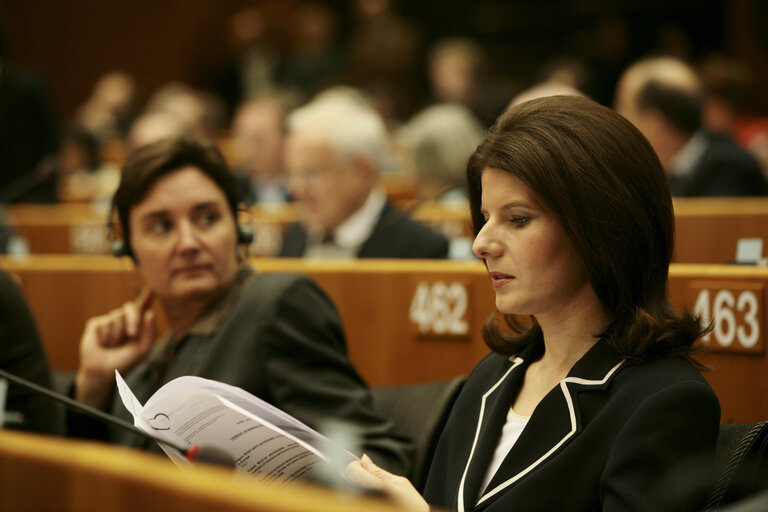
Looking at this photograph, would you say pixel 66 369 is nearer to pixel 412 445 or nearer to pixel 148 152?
pixel 148 152

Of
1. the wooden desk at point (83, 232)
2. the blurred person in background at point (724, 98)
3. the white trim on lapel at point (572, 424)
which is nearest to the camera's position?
the white trim on lapel at point (572, 424)

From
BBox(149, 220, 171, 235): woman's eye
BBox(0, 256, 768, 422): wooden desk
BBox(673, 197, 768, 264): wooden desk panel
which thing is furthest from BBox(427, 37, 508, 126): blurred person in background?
BBox(149, 220, 171, 235): woman's eye

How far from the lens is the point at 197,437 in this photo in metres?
1.72

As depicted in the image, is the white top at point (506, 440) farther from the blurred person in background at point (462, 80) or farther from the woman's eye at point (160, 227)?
the blurred person in background at point (462, 80)

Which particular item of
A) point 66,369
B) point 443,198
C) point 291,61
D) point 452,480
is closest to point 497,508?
point 452,480

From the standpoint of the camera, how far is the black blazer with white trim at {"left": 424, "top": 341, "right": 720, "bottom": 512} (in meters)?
1.52

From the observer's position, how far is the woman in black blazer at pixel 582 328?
1550 mm

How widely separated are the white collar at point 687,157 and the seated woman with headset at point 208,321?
2.45m

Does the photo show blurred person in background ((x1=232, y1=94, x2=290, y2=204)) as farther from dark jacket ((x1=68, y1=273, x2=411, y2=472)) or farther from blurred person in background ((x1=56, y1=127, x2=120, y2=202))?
dark jacket ((x1=68, y1=273, x2=411, y2=472))

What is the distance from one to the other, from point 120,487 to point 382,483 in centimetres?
87

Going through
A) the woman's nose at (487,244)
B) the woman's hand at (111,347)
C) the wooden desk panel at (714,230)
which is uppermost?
the woman's nose at (487,244)

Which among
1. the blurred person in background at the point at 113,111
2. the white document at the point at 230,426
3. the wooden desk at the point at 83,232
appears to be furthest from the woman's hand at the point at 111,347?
the blurred person in background at the point at 113,111

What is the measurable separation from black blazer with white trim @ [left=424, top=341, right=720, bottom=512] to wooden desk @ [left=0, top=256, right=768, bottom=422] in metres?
0.45

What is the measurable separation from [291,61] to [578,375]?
30.4 feet
